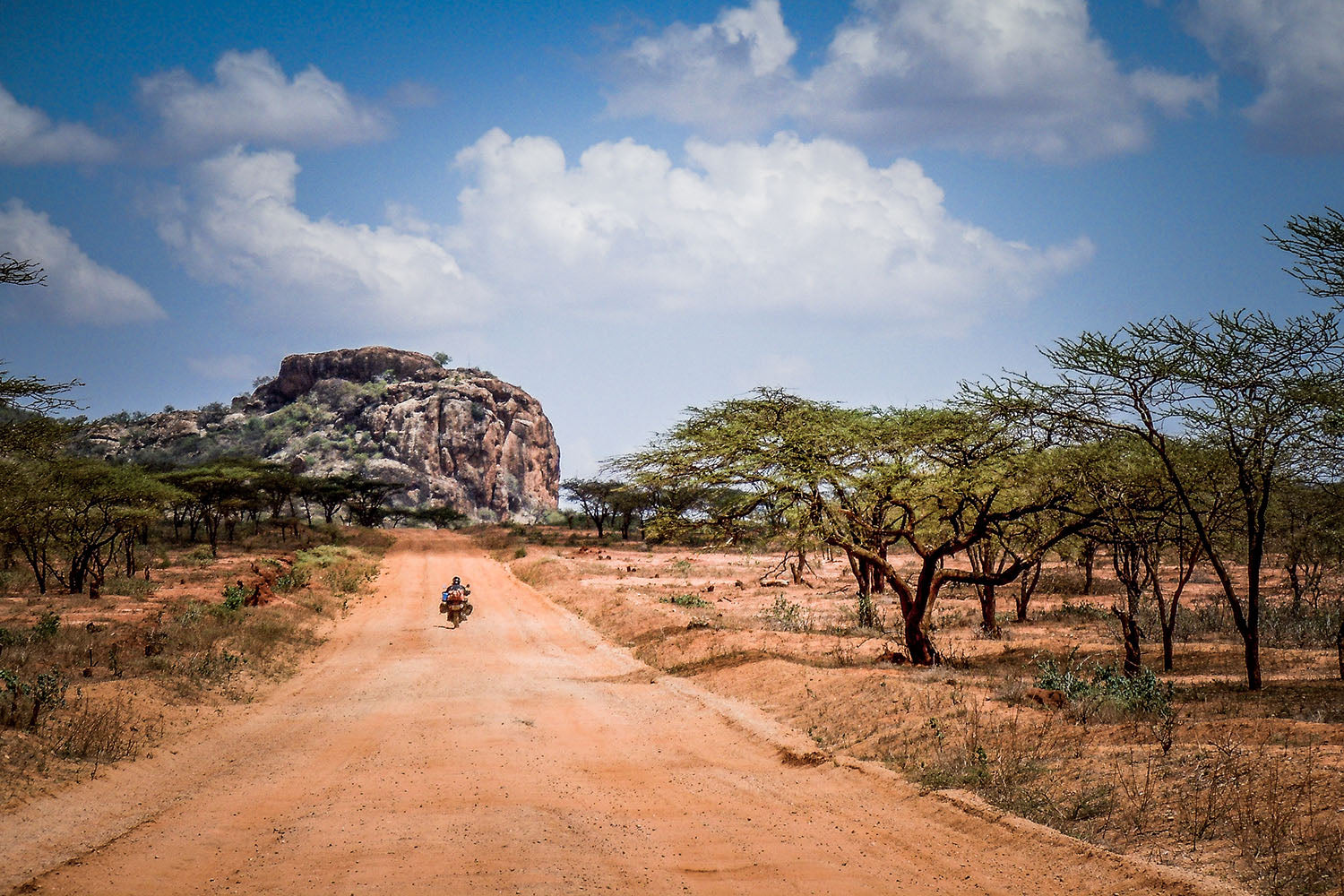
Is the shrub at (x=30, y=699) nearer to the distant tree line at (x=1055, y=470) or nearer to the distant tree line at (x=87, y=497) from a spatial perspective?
the distant tree line at (x=87, y=497)

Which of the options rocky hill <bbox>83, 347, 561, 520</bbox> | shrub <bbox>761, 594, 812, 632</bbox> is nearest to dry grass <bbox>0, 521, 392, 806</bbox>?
shrub <bbox>761, 594, 812, 632</bbox>

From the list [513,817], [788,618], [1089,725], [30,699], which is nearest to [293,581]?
[788,618]

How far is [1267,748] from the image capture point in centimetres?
813

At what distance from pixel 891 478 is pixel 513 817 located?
1038 cm

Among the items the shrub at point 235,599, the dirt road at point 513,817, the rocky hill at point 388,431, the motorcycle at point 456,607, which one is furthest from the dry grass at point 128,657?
the rocky hill at point 388,431

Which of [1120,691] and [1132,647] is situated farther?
[1132,647]

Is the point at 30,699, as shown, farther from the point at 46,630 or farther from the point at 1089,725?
the point at 1089,725

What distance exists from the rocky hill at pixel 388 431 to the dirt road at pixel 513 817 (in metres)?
95.1

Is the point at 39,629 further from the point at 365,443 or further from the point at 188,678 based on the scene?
the point at 365,443

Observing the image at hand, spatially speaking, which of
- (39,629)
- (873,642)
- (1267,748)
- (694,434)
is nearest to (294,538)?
(39,629)

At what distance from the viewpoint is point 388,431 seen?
109750mm

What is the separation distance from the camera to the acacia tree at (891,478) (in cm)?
1427

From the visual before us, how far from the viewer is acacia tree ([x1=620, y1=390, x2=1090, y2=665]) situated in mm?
14273

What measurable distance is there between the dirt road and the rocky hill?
95120 mm
